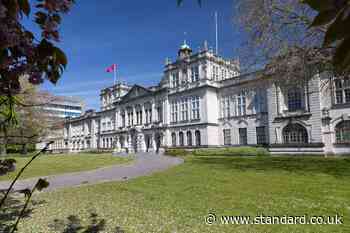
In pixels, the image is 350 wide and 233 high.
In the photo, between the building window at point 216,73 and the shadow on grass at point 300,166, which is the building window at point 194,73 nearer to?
the building window at point 216,73

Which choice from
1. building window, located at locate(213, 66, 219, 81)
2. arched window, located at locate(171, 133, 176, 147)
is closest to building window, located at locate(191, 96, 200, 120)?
building window, located at locate(213, 66, 219, 81)

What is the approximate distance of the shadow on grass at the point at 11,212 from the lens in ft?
18.5

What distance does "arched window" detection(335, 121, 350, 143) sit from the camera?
26.4 metres

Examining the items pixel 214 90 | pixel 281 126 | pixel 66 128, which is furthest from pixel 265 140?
pixel 66 128

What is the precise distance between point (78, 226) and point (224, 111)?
35041mm

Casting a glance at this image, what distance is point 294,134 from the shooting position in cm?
3019

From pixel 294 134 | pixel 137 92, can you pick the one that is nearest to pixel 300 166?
pixel 294 134

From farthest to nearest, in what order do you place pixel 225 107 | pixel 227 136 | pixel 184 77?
pixel 184 77
pixel 225 107
pixel 227 136

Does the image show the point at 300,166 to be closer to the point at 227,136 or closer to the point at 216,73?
the point at 227,136

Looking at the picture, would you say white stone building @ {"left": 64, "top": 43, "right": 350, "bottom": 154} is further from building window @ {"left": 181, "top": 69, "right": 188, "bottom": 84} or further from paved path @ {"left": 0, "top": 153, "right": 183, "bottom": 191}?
paved path @ {"left": 0, "top": 153, "right": 183, "bottom": 191}

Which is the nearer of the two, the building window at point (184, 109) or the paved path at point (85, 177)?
the paved path at point (85, 177)

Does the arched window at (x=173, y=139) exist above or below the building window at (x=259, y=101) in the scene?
below

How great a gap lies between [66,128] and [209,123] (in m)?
57.2

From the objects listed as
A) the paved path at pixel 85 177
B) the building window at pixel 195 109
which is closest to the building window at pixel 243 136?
the building window at pixel 195 109
